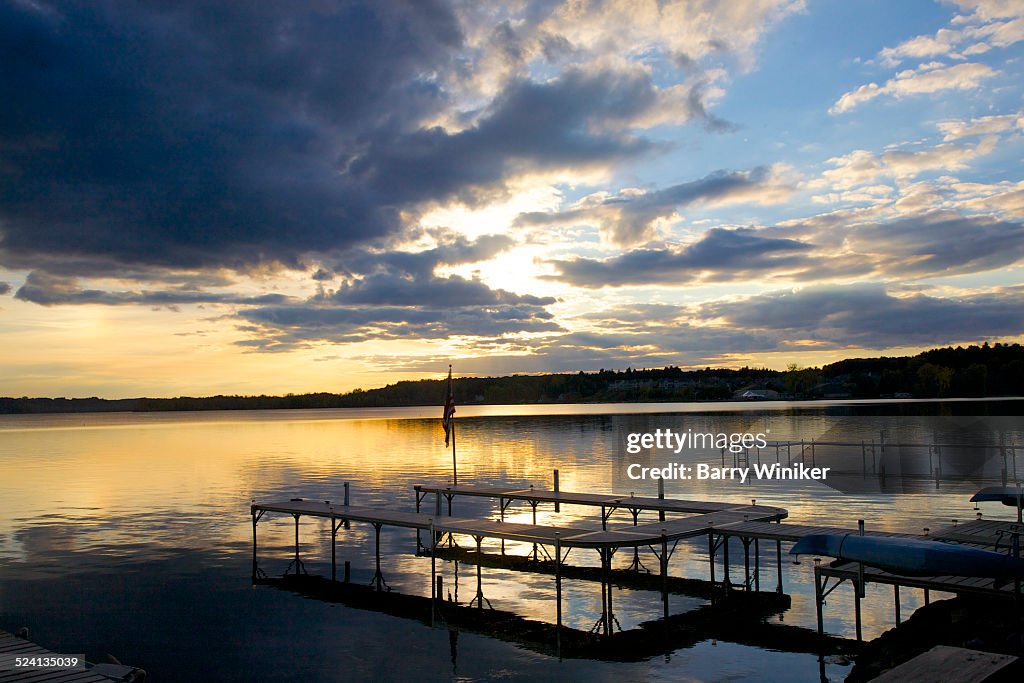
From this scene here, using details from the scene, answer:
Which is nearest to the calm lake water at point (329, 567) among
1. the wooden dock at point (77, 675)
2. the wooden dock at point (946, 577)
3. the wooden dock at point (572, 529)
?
the wooden dock at point (572, 529)

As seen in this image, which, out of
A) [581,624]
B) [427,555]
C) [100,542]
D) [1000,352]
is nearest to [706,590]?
[581,624]

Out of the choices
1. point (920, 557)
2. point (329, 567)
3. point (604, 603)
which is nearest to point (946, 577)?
point (920, 557)

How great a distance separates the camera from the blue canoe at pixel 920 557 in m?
13.1


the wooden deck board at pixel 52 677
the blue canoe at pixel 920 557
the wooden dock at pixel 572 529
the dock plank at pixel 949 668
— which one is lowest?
the wooden dock at pixel 572 529

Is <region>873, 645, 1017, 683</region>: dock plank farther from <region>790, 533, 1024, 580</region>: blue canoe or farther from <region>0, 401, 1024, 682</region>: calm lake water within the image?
<region>0, 401, 1024, 682</region>: calm lake water

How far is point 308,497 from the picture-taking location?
1578 inches

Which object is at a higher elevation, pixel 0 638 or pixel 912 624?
pixel 0 638

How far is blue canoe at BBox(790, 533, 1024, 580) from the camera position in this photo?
13.1 meters

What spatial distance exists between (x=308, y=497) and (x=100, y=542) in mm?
11588

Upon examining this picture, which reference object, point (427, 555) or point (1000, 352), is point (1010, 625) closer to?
point (427, 555)

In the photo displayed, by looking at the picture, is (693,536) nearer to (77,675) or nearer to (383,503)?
(77,675)

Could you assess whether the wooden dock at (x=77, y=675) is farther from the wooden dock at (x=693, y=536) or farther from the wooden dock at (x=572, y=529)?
the wooden dock at (x=693, y=536)

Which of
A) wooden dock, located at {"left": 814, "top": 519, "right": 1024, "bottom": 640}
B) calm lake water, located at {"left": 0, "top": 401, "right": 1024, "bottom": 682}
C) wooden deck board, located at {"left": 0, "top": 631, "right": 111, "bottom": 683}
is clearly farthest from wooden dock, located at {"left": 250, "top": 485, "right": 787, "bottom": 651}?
wooden deck board, located at {"left": 0, "top": 631, "right": 111, "bottom": 683}

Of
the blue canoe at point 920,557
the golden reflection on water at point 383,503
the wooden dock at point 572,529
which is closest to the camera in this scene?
the blue canoe at point 920,557
